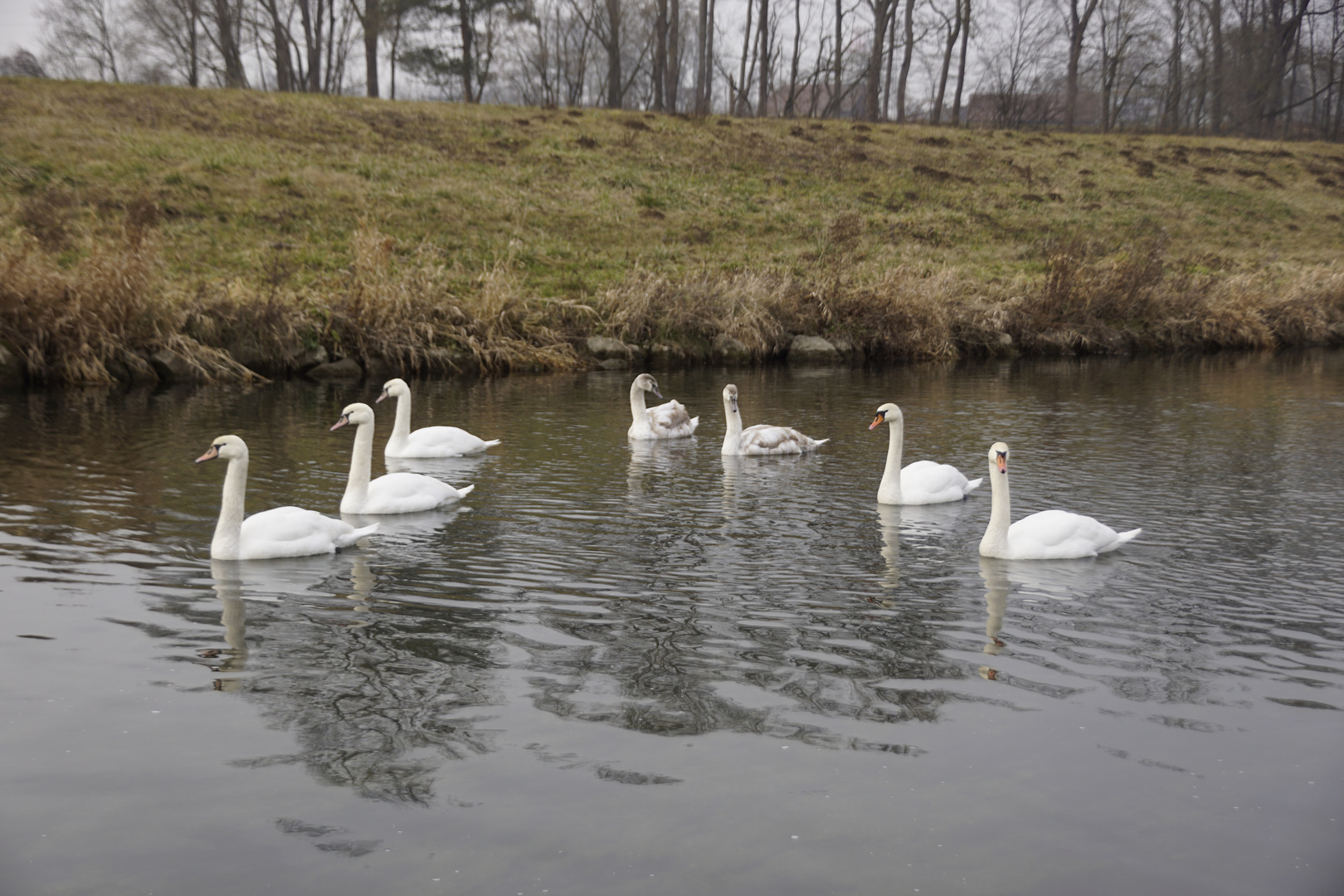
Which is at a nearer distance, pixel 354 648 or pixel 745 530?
pixel 354 648

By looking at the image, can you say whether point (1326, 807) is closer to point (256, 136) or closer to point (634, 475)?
point (634, 475)

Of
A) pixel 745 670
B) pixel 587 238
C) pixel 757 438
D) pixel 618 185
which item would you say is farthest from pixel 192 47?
pixel 745 670

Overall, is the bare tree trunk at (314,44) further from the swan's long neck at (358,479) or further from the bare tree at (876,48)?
the swan's long neck at (358,479)

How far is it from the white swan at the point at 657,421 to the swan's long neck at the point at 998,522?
6356mm

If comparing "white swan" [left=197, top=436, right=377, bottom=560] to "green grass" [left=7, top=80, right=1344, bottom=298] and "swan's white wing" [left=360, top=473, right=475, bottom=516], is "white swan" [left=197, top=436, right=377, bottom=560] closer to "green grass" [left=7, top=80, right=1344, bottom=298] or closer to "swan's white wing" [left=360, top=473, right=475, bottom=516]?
"swan's white wing" [left=360, top=473, right=475, bottom=516]

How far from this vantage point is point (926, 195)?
138ft

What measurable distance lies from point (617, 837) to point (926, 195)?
133ft

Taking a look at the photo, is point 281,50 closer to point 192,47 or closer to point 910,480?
point 192,47

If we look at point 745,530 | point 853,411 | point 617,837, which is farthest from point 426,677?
point 853,411

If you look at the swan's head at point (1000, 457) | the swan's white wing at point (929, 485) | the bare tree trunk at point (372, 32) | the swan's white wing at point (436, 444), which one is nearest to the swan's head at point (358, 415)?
the swan's white wing at point (436, 444)

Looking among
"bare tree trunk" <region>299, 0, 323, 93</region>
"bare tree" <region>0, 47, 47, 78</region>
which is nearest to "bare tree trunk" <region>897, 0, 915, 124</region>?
"bare tree trunk" <region>299, 0, 323, 93</region>

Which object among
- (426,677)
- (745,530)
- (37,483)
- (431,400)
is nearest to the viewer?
(426,677)

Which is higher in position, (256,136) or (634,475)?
(256,136)

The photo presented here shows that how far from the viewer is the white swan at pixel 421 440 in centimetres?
1265
